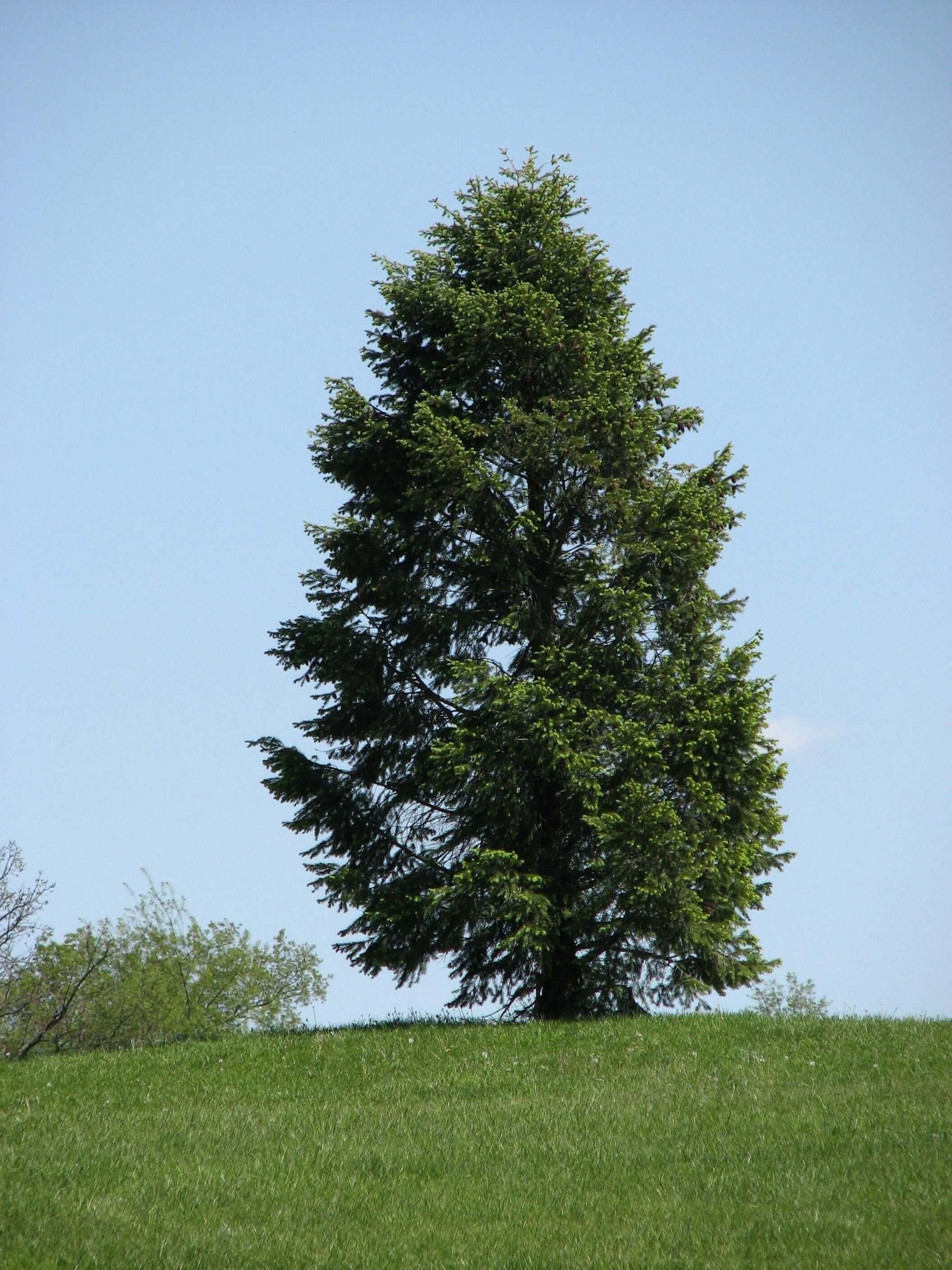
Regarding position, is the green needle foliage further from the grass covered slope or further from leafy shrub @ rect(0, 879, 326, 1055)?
leafy shrub @ rect(0, 879, 326, 1055)

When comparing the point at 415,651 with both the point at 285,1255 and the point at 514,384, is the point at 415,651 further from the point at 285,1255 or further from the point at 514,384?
Result: the point at 285,1255

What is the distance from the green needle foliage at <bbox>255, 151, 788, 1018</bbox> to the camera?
56.4ft

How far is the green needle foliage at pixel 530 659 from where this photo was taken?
17.2m

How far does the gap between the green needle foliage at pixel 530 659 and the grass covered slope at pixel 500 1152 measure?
187cm

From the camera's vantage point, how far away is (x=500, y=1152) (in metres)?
11.5

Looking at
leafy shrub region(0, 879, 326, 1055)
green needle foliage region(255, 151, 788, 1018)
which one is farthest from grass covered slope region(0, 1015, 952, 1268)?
leafy shrub region(0, 879, 326, 1055)

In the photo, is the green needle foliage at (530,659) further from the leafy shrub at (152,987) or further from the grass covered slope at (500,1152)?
the leafy shrub at (152,987)

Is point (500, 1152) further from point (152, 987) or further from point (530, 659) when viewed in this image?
point (152, 987)

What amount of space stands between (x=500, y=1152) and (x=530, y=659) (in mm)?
9243

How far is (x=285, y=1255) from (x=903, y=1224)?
502 centimetres

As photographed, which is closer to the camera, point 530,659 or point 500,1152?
point 500,1152

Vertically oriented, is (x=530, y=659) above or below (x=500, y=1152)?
above

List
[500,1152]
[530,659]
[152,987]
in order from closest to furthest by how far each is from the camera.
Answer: [500,1152], [530,659], [152,987]

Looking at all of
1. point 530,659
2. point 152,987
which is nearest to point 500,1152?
point 530,659
